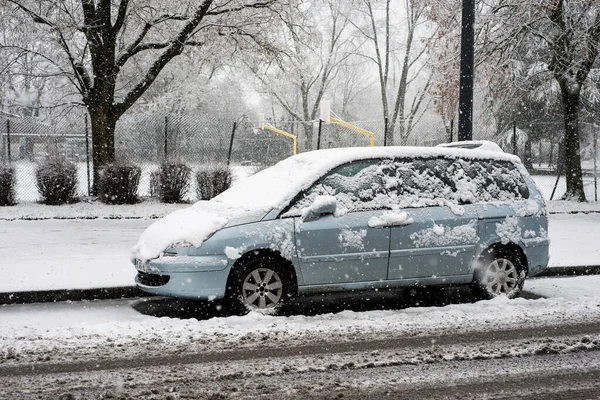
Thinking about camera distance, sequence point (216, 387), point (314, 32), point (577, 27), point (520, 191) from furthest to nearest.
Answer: point (314, 32), point (577, 27), point (520, 191), point (216, 387)

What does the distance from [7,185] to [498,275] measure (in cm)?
1277

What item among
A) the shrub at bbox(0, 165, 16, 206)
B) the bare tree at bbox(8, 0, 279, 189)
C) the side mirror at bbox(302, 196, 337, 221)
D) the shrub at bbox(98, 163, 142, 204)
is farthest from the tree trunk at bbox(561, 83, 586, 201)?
the shrub at bbox(0, 165, 16, 206)

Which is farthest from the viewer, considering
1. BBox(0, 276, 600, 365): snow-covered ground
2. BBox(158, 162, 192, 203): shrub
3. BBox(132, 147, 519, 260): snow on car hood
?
BBox(158, 162, 192, 203): shrub

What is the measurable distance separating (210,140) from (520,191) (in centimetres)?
1479

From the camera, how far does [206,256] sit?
21.7 ft

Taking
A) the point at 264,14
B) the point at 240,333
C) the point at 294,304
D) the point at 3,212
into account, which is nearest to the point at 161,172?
the point at 3,212

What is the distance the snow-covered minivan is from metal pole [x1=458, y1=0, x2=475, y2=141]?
253 cm

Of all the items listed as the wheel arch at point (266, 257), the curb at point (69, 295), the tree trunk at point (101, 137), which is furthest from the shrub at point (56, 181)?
the wheel arch at point (266, 257)

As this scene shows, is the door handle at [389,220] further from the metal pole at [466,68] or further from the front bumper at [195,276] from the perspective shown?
the metal pole at [466,68]

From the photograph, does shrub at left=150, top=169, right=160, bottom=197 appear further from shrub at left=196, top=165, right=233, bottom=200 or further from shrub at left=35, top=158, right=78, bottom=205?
shrub at left=35, top=158, right=78, bottom=205

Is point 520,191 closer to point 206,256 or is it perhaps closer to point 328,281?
point 328,281

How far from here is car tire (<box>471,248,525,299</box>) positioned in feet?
25.0

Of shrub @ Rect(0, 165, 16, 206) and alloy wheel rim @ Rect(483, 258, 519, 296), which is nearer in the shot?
alloy wheel rim @ Rect(483, 258, 519, 296)

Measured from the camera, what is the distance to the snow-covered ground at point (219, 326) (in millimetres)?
5621
